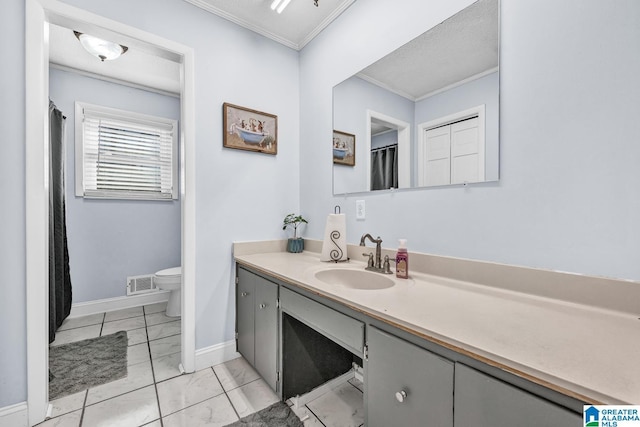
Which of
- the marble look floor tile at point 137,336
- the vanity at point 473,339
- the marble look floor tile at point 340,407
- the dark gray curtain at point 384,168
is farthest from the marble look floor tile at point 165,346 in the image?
the dark gray curtain at point 384,168

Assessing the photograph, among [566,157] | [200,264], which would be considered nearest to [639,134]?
[566,157]

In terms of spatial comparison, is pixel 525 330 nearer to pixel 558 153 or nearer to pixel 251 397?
pixel 558 153

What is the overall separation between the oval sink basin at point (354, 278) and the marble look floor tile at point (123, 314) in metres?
2.37

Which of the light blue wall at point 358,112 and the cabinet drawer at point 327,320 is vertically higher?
the light blue wall at point 358,112

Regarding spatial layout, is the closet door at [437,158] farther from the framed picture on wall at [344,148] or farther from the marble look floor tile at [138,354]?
the marble look floor tile at [138,354]

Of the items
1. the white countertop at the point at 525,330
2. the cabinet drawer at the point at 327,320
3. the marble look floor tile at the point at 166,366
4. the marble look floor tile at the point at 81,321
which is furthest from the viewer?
the marble look floor tile at the point at 81,321

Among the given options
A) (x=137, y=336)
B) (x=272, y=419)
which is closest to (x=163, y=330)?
(x=137, y=336)

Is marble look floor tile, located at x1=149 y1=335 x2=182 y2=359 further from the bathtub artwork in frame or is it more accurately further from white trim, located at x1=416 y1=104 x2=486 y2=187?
white trim, located at x1=416 y1=104 x2=486 y2=187

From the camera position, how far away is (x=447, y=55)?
1.28 meters

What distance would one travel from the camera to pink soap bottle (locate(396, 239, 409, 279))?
→ 126 cm

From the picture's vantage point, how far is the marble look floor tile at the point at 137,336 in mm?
2201

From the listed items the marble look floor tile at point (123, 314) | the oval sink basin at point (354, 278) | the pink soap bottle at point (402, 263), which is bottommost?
the marble look floor tile at point (123, 314)

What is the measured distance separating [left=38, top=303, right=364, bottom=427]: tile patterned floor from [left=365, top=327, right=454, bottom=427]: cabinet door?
0.65 metres

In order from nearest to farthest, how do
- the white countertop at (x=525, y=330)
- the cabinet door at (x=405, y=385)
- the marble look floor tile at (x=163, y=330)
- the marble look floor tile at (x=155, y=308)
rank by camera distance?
1. the white countertop at (x=525, y=330)
2. the cabinet door at (x=405, y=385)
3. the marble look floor tile at (x=163, y=330)
4. the marble look floor tile at (x=155, y=308)
